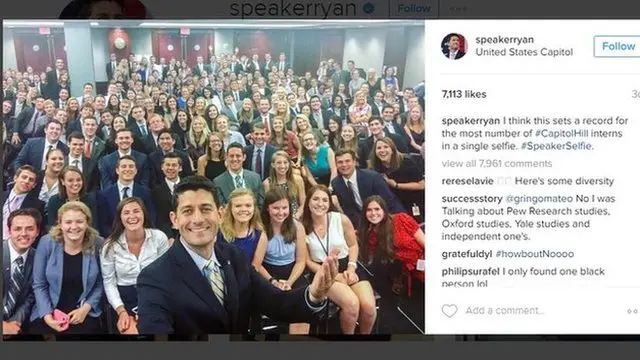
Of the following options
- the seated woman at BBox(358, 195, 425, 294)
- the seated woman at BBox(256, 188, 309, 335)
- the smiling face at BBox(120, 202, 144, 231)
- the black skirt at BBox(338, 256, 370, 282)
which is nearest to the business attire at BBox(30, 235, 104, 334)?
the smiling face at BBox(120, 202, 144, 231)

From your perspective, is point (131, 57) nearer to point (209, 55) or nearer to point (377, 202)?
point (209, 55)

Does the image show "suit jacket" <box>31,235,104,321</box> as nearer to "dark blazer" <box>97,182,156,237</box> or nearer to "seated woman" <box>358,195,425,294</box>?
"dark blazer" <box>97,182,156,237</box>

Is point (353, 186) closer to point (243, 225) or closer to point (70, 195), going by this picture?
point (243, 225)

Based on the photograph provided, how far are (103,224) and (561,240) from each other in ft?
5.68

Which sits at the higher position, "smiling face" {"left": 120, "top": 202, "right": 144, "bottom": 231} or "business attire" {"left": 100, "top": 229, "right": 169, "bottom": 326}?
"smiling face" {"left": 120, "top": 202, "right": 144, "bottom": 231}

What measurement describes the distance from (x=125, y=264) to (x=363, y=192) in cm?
94

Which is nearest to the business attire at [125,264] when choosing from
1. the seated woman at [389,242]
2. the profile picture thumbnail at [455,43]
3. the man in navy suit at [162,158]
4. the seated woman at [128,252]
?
the seated woman at [128,252]

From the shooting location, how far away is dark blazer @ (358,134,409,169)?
3.48 metres

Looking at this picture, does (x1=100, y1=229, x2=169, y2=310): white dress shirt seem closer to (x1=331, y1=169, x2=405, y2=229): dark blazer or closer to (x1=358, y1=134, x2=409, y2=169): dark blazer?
(x1=331, y1=169, x2=405, y2=229): dark blazer

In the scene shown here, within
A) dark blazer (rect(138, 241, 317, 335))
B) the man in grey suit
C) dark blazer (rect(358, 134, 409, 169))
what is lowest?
dark blazer (rect(138, 241, 317, 335))

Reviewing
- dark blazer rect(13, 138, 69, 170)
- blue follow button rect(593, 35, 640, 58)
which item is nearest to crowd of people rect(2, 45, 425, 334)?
dark blazer rect(13, 138, 69, 170)

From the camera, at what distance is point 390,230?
3475mm

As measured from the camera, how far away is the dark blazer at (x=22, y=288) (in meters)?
3.47

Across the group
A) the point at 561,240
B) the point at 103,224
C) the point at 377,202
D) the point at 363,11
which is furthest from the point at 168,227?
the point at 561,240
